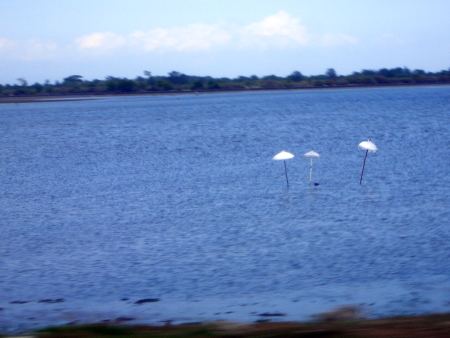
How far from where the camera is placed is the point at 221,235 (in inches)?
795

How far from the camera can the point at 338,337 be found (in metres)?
8.75

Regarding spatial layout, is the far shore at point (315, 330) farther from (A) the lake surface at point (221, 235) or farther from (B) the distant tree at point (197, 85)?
(B) the distant tree at point (197, 85)

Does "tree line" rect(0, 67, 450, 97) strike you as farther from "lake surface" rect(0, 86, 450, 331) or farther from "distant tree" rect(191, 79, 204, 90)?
"lake surface" rect(0, 86, 450, 331)

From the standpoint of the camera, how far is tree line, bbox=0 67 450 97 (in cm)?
15525

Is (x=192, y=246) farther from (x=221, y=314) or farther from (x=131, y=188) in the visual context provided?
(x=131, y=188)

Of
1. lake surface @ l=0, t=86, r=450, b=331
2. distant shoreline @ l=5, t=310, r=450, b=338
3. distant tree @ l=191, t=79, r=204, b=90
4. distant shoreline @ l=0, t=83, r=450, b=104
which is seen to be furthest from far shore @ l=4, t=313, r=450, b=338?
distant tree @ l=191, t=79, r=204, b=90

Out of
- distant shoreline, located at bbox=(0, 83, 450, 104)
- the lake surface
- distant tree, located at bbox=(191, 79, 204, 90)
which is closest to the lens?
the lake surface

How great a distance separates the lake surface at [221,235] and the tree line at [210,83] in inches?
4349

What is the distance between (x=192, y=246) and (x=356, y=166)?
1805 cm

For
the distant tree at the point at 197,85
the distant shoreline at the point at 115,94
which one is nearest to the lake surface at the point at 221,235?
the distant shoreline at the point at 115,94

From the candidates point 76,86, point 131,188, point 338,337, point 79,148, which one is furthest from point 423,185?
point 76,86

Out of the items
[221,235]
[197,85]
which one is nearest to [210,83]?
[197,85]

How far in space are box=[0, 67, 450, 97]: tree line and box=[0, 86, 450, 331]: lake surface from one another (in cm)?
11047

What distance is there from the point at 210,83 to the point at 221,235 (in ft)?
468
